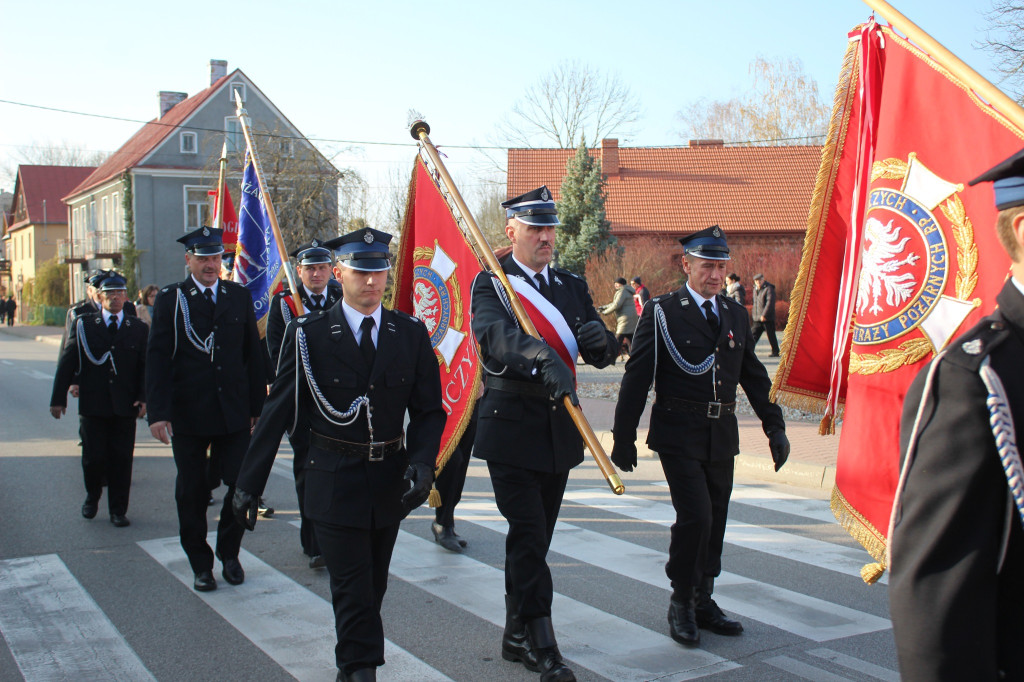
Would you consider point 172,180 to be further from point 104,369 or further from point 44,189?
point 104,369

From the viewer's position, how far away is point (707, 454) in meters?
4.83

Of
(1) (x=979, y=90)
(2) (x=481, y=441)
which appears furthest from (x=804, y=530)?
(1) (x=979, y=90)

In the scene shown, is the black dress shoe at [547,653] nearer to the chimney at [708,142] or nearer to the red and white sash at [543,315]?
the red and white sash at [543,315]

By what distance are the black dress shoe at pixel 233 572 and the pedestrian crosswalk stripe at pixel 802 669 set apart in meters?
3.22

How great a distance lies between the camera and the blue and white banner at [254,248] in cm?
881

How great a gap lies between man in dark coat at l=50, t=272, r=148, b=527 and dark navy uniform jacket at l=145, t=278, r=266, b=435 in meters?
2.07

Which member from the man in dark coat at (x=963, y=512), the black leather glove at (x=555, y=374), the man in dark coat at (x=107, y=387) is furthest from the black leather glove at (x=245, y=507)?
the man in dark coat at (x=107, y=387)

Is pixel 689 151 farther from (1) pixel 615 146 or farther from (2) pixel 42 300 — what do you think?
(2) pixel 42 300

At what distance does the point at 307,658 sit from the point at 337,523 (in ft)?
3.39

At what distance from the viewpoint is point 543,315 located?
4.63 metres

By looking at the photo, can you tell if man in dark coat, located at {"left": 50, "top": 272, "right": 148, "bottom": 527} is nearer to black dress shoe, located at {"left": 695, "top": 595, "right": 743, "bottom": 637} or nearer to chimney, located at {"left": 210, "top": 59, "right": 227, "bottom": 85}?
black dress shoe, located at {"left": 695, "top": 595, "right": 743, "bottom": 637}

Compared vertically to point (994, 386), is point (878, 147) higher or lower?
higher

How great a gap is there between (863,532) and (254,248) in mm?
7009

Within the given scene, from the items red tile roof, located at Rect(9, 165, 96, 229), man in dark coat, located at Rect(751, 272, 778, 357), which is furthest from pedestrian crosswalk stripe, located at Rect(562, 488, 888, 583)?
red tile roof, located at Rect(9, 165, 96, 229)
